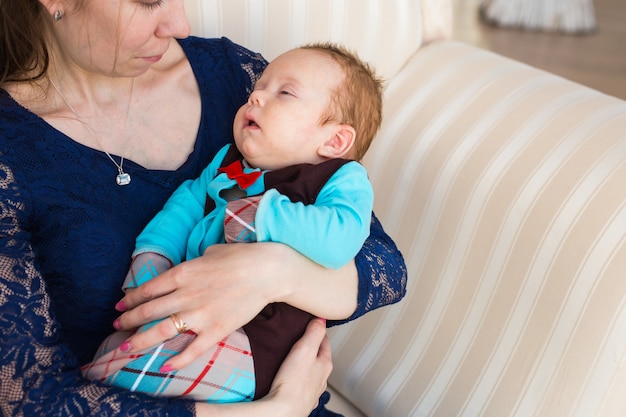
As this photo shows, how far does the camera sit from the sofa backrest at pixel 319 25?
1.66 m

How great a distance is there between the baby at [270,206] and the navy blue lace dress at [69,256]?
1.7 inches

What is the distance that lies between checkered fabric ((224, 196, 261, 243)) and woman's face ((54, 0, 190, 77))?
0.95ft

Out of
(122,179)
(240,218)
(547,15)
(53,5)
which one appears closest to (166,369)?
(240,218)

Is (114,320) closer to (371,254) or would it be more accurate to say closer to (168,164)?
(168,164)

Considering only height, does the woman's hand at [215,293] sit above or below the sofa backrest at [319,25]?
below

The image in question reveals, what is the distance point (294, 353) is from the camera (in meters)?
1.22

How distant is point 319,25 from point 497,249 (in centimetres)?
65

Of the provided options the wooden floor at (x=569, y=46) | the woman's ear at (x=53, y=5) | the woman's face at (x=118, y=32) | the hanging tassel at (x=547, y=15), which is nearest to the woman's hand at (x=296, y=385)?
the woman's face at (x=118, y=32)

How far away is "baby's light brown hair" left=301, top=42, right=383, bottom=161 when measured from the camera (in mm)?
1296

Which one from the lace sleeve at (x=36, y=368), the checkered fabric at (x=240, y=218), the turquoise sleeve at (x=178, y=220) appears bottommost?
the lace sleeve at (x=36, y=368)

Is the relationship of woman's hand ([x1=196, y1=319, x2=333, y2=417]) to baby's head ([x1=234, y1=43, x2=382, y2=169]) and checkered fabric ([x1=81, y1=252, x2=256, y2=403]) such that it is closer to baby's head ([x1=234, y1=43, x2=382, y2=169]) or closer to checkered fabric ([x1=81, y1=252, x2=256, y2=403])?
checkered fabric ([x1=81, y1=252, x2=256, y2=403])

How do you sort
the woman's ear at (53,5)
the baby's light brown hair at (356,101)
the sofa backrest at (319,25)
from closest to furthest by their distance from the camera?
1. the woman's ear at (53,5)
2. the baby's light brown hair at (356,101)
3. the sofa backrest at (319,25)

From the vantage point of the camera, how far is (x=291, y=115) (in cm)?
127

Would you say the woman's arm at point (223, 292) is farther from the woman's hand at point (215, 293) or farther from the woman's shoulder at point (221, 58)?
the woman's shoulder at point (221, 58)
